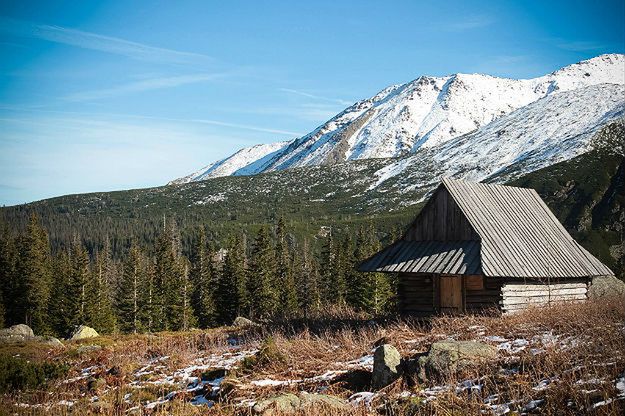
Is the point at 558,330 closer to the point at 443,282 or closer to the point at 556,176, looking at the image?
the point at 443,282

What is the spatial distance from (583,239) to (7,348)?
139m

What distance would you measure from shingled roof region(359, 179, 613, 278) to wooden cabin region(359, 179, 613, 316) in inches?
1.8

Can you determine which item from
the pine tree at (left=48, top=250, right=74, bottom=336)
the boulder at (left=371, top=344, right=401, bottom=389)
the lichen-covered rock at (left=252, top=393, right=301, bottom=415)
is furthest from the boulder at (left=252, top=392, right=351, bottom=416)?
the pine tree at (left=48, top=250, right=74, bottom=336)

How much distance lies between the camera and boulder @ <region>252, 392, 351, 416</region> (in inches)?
402

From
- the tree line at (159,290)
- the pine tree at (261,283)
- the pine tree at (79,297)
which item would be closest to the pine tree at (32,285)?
the tree line at (159,290)

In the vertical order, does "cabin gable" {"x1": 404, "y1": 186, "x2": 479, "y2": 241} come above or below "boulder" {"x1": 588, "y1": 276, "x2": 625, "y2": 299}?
above

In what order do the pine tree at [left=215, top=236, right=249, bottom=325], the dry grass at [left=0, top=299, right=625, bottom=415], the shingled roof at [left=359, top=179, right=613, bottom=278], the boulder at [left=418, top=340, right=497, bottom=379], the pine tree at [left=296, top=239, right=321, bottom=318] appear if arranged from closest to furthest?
the dry grass at [left=0, top=299, right=625, bottom=415] → the boulder at [left=418, top=340, right=497, bottom=379] → the shingled roof at [left=359, top=179, right=613, bottom=278] → the pine tree at [left=215, top=236, right=249, bottom=325] → the pine tree at [left=296, top=239, right=321, bottom=318]

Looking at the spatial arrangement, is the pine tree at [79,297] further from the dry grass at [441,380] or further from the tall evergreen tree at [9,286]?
the dry grass at [441,380]

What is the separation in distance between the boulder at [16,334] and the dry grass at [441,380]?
17217 millimetres

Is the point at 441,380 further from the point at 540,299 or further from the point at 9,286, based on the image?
the point at 9,286

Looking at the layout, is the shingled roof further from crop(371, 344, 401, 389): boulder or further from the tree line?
the tree line

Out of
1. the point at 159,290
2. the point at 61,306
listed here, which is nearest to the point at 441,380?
the point at 61,306

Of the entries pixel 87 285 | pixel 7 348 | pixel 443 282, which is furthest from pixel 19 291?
pixel 443 282

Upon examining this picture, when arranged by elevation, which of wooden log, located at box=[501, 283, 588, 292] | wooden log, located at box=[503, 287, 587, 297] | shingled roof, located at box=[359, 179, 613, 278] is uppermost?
shingled roof, located at box=[359, 179, 613, 278]
